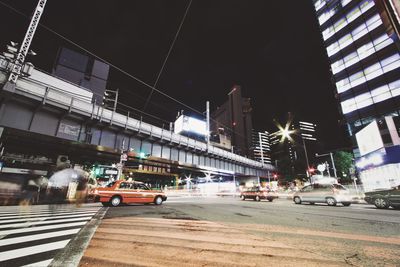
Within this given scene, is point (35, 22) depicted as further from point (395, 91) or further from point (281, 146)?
point (281, 146)

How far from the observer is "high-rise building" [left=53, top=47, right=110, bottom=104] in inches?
1734

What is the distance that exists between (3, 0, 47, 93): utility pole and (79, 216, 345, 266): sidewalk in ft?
43.8

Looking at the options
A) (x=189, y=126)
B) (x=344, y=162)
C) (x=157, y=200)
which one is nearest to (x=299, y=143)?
(x=344, y=162)

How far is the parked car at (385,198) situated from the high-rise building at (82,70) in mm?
46936

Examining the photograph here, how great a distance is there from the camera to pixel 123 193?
13.1 metres

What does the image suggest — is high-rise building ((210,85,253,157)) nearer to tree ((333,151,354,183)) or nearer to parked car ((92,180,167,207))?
tree ((333,151,354,183))

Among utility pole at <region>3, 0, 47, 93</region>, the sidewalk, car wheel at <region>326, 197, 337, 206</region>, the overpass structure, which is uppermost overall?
utility pole at <region>3, 0, 47, 93</region>

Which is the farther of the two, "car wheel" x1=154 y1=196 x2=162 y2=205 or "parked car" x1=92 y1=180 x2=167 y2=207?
"car wheel" x1=154 y1=196 x2=162 y2=205

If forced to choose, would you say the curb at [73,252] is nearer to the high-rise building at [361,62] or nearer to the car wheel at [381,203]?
the car wheel at [381,203]

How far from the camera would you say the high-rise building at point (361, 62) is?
31609 mm

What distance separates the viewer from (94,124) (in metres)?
17.6

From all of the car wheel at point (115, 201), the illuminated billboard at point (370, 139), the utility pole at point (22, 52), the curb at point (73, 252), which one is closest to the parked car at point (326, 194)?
the car wheel at point (115, 201)

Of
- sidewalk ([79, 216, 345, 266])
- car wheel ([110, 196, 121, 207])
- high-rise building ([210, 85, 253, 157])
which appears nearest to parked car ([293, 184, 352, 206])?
sidewalk ([79, 216, 345, 266])

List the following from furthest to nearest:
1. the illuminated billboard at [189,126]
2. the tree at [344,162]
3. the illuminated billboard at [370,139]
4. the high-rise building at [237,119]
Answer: the high-rise building at [237,119] < the illuminated billboard at [189,126] < the tree at [344,162] < the illuminated billboard at [370,139]
